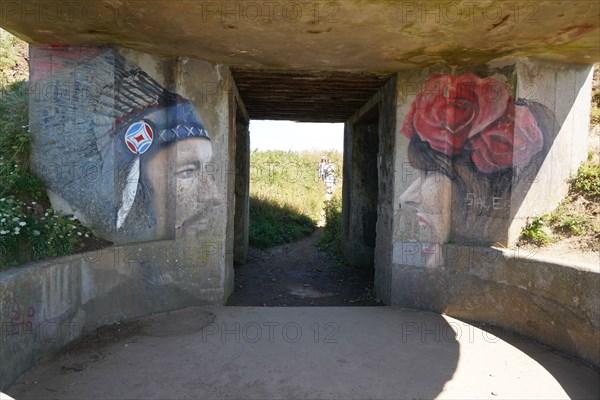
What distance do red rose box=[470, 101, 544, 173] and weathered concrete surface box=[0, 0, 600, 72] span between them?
26.2 inches

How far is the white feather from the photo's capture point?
15.0 feet

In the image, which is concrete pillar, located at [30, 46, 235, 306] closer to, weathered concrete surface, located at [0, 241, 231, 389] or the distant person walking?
weathered concrete surface, located at [0, 241, 231, 389]

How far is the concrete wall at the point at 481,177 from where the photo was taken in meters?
4.63

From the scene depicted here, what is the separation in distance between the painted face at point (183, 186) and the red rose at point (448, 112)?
2523mm

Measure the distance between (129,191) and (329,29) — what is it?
2752 mm

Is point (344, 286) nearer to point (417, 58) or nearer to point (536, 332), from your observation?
point (536, 332)

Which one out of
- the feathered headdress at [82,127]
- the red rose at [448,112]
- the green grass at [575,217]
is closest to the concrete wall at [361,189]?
the red rose at [448,112]

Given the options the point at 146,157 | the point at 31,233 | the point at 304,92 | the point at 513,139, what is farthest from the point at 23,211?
the point at 513,139

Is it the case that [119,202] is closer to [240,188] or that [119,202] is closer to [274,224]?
[240,188]

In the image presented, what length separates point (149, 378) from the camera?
327cm

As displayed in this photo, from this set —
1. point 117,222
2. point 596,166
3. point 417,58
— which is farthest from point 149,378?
point 596,166

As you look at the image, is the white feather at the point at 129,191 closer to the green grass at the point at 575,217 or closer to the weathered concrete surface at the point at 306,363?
the weathered concrete surface at the point at 306,363

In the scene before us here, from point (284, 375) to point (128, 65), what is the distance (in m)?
3.60

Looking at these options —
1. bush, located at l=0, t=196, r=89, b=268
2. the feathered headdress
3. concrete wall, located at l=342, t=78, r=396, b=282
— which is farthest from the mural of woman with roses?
bush, located at l=0, t=196, r=89, b=268
